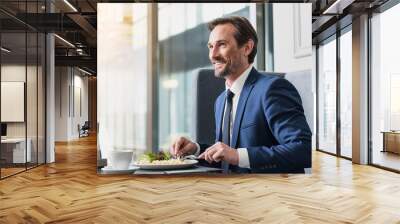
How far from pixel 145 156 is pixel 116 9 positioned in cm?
217

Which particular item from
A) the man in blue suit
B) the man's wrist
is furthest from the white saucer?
the man's wrist

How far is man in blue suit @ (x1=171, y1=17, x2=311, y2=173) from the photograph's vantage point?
5559mm

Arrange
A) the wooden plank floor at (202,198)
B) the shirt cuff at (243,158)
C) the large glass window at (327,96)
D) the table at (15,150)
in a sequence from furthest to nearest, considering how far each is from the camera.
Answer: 1. the large glass window at (327,96)
2. the table at (15,150)
3. the shirt cuff at (243,158)
4. the wooden plank floor at (202,198)

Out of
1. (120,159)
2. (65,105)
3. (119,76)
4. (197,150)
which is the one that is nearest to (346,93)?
(197,150)

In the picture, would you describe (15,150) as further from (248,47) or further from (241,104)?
(248,47)

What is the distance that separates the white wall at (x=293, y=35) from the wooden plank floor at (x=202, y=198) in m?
1.73

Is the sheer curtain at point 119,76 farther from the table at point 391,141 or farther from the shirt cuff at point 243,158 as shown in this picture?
the table at point 391,141

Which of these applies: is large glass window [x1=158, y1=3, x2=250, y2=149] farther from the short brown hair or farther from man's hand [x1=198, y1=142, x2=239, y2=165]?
man's hand [x1=198, y1=142, x2=239, y2=165]

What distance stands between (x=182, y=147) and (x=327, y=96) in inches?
229

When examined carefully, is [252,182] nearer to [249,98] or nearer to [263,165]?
[263,165]

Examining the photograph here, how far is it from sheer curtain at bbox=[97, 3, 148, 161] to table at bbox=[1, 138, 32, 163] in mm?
1766

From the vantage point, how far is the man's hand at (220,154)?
575 centimetres

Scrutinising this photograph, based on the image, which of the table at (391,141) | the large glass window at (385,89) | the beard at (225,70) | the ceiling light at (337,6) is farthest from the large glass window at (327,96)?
the beard at (225,70)

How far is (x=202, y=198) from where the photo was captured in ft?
15.6
